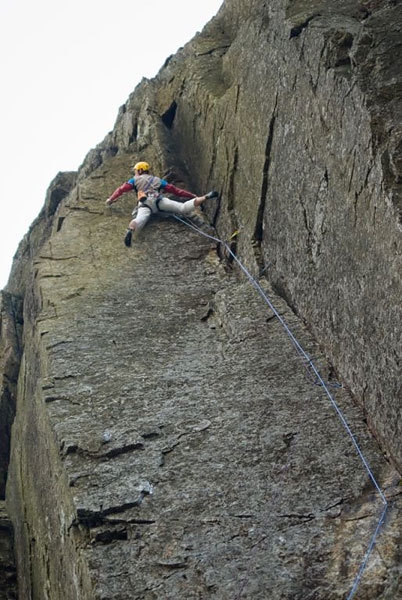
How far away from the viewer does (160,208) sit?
16.4 meters

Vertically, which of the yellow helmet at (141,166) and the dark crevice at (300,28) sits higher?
the dark crevice at (300,28)

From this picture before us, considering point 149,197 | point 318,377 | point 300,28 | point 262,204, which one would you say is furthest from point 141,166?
point 318,377

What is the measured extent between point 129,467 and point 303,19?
753 cm

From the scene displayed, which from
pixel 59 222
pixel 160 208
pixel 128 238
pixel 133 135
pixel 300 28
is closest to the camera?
pixel 300 28

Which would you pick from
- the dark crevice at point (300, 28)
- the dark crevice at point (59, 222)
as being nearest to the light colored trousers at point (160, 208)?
the dark crevice at point (59, 222)

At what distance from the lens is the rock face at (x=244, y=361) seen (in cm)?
970

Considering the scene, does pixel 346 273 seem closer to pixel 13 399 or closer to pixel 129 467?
pixel 129 467

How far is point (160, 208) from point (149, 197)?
33cm

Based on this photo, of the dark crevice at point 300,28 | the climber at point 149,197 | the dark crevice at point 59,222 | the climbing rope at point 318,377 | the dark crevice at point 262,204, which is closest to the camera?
the climbing rope at point 318,377

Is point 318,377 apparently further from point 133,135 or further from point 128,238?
point 133,135

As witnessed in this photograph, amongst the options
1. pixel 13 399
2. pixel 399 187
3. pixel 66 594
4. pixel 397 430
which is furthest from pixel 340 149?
pixel 13 399

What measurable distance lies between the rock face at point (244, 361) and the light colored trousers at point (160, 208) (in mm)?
315

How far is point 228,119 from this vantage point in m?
16.0

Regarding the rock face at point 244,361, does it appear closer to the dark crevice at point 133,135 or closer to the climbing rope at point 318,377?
the climbing rope at point 318,377
